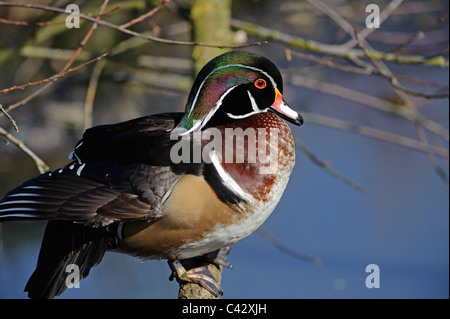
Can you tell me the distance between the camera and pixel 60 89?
16.1 feet

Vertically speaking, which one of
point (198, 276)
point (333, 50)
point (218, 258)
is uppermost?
point (333, 50)

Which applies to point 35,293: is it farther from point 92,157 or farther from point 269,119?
point 269,119

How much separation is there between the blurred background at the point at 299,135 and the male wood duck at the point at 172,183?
1.42 meters

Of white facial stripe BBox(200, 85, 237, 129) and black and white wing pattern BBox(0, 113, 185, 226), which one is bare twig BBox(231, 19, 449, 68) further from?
black and white wing pattern BBox(0, 113, 185, 226)

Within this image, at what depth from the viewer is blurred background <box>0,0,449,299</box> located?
457cm

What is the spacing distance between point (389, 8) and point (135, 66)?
75.6 inches

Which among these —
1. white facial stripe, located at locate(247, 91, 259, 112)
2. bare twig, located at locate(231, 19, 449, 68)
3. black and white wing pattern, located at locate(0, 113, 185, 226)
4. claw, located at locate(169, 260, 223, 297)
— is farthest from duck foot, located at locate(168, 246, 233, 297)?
bare twig, located at locate(231, 19, 449, 68)

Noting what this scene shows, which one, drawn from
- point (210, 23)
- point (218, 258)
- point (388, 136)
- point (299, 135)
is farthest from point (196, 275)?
point (299, 135)

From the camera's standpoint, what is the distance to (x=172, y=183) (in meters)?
2.39

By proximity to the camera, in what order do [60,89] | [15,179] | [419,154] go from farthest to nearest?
[419,154] < [15,179] < [60,89]

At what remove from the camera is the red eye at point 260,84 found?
250cm

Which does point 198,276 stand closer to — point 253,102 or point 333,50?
point 253,102

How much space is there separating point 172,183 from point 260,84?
1.84 ft
